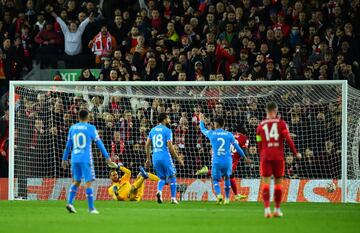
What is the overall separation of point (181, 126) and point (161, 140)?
295 cm

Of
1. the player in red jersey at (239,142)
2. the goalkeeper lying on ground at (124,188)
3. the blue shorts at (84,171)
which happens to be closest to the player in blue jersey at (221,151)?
the player in red jersey at (239,142)

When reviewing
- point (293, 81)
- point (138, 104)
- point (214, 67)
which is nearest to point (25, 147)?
point (138, 104)

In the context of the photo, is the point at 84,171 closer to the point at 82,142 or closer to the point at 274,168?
the point at 82,142

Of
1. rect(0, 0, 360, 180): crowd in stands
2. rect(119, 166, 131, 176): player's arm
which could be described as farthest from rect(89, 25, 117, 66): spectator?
rect(119, 166, 131, 176): player's arm

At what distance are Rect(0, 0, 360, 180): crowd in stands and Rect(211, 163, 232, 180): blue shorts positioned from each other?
296 centimetres

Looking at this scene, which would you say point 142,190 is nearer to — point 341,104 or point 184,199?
point 184,199

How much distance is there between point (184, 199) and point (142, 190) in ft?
3.50

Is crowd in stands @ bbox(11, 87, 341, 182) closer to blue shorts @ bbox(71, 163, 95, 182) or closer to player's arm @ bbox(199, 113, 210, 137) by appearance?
player's arm @ bbox(199, 113, 210, 137)

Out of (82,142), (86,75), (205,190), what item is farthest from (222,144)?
(86,75)

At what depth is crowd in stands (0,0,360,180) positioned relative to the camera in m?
24.3

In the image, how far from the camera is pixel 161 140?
21.2m

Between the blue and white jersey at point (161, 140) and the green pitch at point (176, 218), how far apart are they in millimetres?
1207

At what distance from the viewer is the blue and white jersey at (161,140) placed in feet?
69.4

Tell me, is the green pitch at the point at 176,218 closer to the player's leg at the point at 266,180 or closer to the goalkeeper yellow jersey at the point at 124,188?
the player's leg at the point at 266,180
